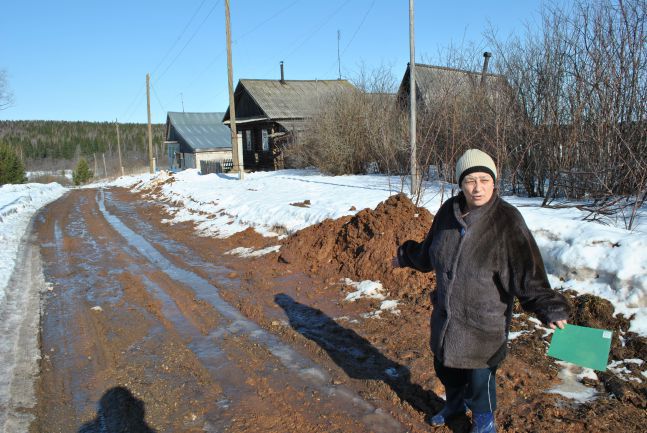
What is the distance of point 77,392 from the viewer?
3.88 metres

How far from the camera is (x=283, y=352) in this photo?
453 centimetres

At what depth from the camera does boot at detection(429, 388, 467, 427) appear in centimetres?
314

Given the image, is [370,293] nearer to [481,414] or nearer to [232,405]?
[232,405]

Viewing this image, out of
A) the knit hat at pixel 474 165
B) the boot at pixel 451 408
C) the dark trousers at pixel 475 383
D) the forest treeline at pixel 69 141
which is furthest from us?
the forest treeline at pixel 69 141

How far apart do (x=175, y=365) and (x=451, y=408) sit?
250 cm

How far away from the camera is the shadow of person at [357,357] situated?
11.7 ft

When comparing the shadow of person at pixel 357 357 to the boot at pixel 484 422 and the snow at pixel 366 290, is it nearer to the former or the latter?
the boot at pixel 484 422

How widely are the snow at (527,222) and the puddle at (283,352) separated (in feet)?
8.32

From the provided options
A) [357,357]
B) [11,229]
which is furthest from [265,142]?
[357,357]

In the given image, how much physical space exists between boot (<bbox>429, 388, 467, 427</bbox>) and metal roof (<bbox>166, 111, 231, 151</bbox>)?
40.6 m

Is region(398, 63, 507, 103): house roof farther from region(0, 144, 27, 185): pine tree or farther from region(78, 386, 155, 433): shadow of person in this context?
region(0, 144, 27, 185): pine tree

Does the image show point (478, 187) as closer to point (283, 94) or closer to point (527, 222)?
point (527, 222)

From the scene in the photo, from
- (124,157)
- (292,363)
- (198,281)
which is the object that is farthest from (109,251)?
(124,157)

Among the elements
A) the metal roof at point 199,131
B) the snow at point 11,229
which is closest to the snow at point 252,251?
the snow at point 11,229
